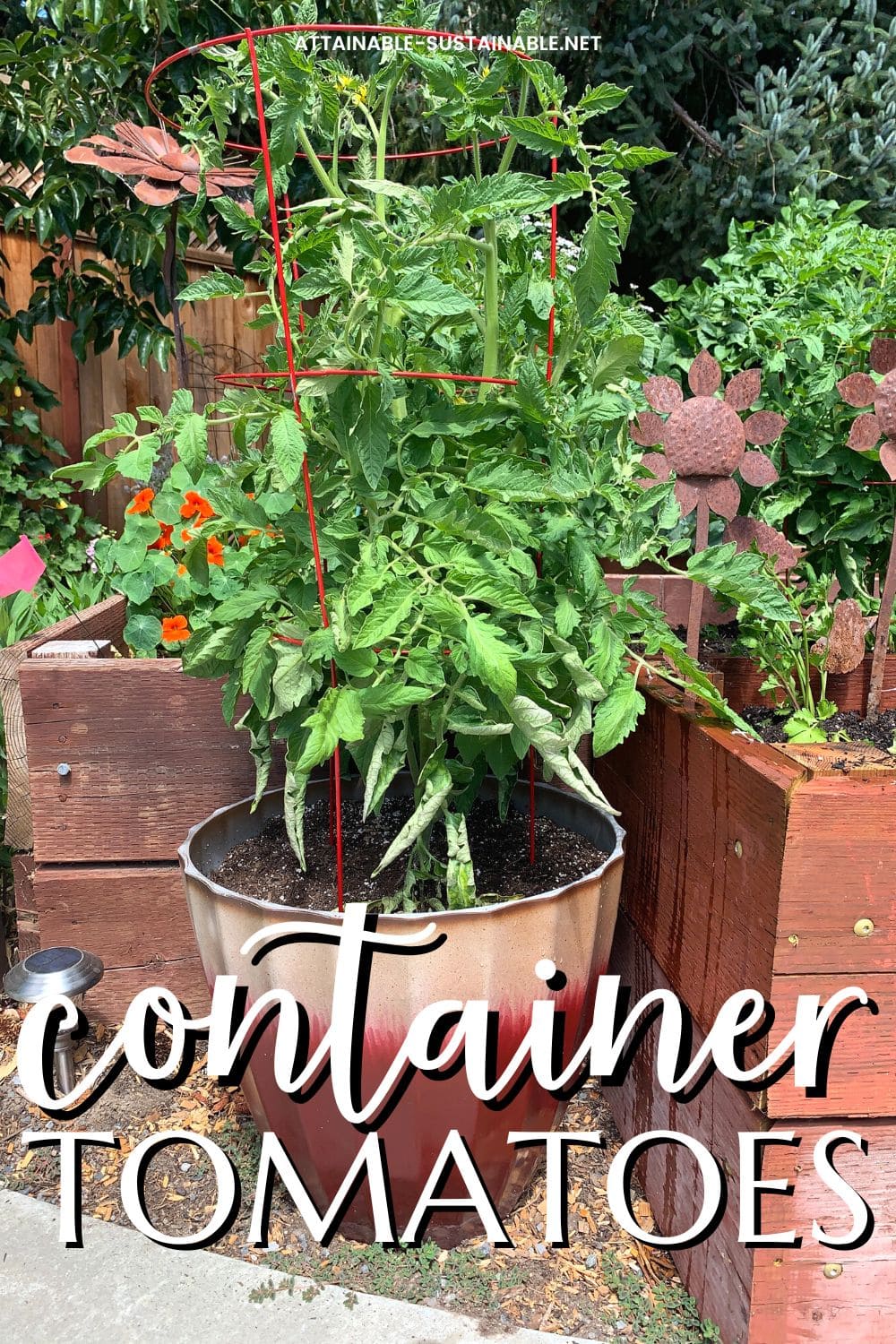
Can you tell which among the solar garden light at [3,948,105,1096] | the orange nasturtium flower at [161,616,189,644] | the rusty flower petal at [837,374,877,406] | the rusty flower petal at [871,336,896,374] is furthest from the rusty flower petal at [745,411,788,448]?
the solar garden light at [3,948,105,1096]

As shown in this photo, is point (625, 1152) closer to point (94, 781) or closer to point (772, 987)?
point (772, 987)

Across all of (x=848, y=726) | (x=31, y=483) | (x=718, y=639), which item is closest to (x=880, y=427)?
(x=848, y=726)

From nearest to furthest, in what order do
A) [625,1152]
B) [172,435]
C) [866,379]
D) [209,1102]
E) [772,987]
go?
[772,987], [172,435], [625,1152], [866,379], [209,1102]

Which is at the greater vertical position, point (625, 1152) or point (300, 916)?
point (300, 916)

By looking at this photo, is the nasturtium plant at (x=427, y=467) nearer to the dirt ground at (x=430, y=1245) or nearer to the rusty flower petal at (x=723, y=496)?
the rusty flower petal at (x=723, y=496)

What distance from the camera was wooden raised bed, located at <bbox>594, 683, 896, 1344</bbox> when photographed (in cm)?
103

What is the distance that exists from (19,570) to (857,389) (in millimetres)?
1535

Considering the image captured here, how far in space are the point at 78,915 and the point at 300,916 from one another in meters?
0.87

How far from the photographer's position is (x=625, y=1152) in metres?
1.40

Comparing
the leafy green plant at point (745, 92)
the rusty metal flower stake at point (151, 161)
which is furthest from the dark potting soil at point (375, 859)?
the leafy green plant at point (745, 92)

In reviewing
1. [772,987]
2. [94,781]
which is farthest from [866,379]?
[94,781]

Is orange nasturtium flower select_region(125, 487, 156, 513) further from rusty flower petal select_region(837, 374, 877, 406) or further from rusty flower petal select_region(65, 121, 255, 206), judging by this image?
rusty flower petal select_region(837, 374, 877, 406)

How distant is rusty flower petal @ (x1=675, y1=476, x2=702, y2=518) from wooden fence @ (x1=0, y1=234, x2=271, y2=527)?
2.94 metres

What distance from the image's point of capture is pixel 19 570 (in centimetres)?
177
